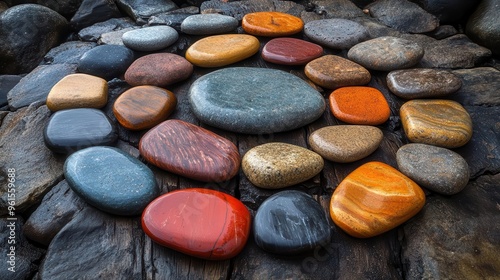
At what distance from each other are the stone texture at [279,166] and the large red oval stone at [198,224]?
19 cm

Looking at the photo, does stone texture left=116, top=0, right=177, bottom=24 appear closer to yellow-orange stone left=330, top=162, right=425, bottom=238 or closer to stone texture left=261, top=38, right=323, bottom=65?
stone texture left=261, top=38, right=323, bottom=65

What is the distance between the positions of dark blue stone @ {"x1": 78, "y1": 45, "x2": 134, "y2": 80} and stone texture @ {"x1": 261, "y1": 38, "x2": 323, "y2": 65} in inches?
38.5

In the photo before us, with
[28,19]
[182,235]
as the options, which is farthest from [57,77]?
[182,235]

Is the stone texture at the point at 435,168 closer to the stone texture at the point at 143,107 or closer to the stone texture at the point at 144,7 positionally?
the stone texture at the point at 143,107

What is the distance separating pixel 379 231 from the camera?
161 centimetres

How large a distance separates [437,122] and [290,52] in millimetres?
1069

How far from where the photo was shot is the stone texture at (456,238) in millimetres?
1545

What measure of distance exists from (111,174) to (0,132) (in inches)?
44.1

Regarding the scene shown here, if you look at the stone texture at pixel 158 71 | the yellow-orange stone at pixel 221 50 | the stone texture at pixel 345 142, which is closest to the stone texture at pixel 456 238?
the stone texture at pixel 345 142

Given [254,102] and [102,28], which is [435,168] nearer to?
[254,102]

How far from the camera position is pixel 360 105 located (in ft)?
7.21

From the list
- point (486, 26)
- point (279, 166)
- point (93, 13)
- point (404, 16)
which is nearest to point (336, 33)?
point (404, 16)

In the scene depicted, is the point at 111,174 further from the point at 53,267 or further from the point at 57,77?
the point at 57,77

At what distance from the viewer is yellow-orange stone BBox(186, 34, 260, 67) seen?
2.51 m
